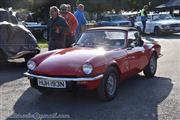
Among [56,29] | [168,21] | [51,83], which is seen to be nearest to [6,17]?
[56,29]

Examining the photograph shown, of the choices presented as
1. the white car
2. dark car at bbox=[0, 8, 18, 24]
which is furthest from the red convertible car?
the white car

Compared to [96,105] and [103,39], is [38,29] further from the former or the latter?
Answer: [96,105]

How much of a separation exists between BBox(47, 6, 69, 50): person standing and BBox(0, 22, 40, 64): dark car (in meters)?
1.72

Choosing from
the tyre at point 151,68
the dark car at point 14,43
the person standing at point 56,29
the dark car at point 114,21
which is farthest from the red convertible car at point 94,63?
the dark car at point 114,21

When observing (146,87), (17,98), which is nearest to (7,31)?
(17,98)

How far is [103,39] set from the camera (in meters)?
8.27

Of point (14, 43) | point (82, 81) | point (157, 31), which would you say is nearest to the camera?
point (82, 81)

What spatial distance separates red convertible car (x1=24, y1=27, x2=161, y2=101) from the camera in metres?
6.81

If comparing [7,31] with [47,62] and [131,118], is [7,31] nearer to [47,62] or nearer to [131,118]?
[47,62]

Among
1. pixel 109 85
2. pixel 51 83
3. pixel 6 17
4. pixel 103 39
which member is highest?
pixel 6 17

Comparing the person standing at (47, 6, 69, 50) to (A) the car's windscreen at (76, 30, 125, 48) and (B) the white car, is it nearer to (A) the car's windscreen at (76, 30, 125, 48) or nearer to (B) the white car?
(A) the car's windscreen at (76, 30, 125, 48)

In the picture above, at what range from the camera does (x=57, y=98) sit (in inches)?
294

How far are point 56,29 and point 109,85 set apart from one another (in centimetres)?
293

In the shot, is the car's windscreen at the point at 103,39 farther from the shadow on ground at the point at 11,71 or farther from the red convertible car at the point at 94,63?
the shadow on ground at the point at 11,71
